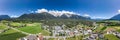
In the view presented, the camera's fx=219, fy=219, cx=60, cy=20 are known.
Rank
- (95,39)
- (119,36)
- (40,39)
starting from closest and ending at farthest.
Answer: (40,39), (95,39), (119,36)

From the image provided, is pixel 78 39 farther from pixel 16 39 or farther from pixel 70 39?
pixel 16 39

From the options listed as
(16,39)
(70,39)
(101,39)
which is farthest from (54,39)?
(101,39)

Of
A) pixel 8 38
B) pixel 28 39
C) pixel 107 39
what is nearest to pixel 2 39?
pixel 8 38

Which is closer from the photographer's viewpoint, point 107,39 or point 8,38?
point 107,39

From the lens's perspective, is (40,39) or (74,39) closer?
(40,39)

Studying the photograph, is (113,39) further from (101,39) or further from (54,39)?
(54,39)

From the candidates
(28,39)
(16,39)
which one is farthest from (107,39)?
(16,39)

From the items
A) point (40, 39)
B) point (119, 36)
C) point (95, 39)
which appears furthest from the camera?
point (119, 36)
